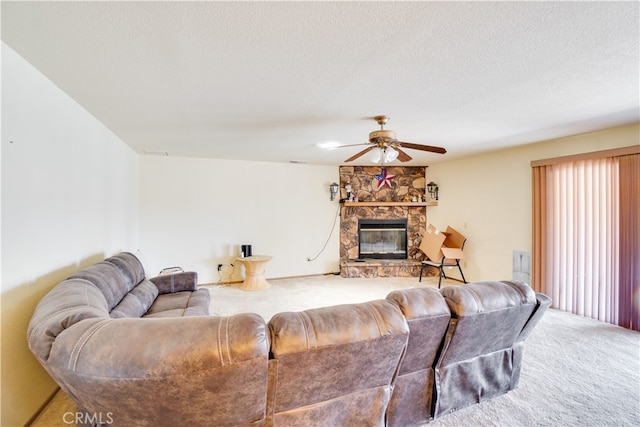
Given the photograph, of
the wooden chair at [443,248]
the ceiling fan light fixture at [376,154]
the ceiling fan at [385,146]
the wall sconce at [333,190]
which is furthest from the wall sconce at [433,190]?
the ceiling fan light fixture at [376,154]

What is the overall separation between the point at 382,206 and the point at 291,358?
517 cm

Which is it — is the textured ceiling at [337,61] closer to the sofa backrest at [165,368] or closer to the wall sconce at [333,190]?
the sofa backrest at [165,368]

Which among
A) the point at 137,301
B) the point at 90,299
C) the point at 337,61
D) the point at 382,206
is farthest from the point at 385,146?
the point at 382,206

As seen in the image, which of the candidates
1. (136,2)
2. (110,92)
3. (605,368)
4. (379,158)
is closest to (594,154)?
(605,368)

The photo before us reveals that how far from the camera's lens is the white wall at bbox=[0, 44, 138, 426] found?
5.34 ft

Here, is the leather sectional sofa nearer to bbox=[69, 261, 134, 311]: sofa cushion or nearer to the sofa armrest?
bbox=[69, 261, 134, 311]: sofa cushion

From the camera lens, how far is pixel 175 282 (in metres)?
3.29

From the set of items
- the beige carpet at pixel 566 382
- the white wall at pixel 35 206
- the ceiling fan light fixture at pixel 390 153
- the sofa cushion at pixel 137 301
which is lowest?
the beige carpet at pixel 566 382

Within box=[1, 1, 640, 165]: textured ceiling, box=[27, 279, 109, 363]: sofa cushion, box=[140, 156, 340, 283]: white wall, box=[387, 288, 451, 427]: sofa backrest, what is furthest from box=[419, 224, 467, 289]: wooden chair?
box=[27, 279, 109, 363]: sofa cushion

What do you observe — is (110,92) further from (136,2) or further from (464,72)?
(464,72)

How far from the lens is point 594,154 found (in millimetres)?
3449

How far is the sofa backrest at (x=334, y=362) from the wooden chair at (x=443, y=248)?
12.3ft

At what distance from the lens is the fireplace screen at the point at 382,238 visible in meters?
6.18

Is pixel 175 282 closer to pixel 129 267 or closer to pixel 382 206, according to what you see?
pixel 129 267
